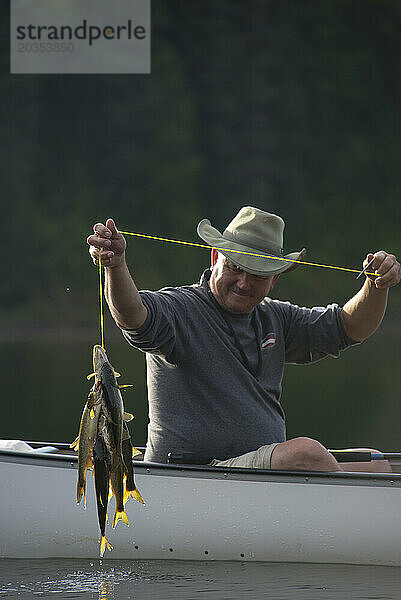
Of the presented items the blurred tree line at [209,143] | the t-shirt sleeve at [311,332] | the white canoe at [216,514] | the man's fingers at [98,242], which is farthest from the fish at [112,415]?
the blurred tree line at [209,143]

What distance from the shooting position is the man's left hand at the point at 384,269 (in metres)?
3.59

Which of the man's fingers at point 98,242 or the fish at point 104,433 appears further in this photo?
the man's fingers at point 98,242

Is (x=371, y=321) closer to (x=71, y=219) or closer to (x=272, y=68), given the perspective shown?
(x=71, y=219)

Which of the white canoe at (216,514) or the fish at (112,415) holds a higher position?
the fish at (112,415)

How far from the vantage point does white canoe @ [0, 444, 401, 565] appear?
3.66 meters

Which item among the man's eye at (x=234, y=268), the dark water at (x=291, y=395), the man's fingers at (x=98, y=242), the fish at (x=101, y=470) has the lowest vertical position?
the dark water at (x=291, y=395)

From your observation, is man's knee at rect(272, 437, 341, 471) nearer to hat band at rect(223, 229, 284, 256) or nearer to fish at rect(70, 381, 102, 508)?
hat band at rect(223, 229, 284, 256)

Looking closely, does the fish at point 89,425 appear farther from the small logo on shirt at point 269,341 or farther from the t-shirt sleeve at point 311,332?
the t-shirt sleeve at point 311,332

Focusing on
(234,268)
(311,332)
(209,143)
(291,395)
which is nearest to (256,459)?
(311,332)

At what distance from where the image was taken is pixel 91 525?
3.83 meters

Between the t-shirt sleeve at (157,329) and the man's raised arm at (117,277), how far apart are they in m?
Answer: 0.04

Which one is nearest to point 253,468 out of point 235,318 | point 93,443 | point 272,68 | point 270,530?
point 270,530

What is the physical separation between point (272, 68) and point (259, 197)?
18.0 feet

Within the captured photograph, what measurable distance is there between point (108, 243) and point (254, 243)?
0.91m
